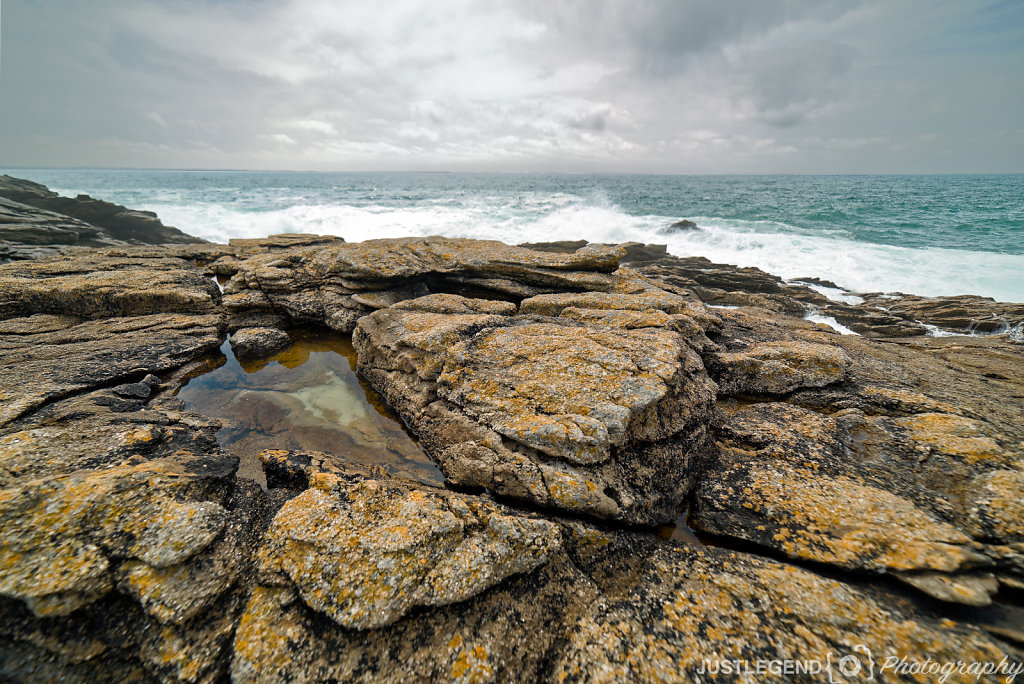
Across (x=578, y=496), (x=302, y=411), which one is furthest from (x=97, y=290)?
(x=578, y=496)

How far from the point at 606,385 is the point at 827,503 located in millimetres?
3291

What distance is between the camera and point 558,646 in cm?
394

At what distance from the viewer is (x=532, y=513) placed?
504 centimetres

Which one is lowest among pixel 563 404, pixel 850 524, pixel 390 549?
pixel 850 524

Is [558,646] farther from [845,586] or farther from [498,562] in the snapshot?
[845,586]

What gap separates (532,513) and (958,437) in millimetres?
6578

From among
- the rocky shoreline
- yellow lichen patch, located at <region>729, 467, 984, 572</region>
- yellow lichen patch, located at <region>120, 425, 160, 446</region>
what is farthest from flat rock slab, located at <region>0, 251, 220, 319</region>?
yellow lichen patch, located at <region>729, 467, 984, 572</region>

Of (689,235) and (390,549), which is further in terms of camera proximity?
(689,235)

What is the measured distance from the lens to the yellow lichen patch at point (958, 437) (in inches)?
205

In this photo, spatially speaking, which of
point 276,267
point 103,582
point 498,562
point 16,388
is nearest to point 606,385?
point 498,562

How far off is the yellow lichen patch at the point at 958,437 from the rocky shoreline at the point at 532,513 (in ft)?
0.13

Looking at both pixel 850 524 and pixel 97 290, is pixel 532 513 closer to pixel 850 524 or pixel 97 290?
pixel 850 524
